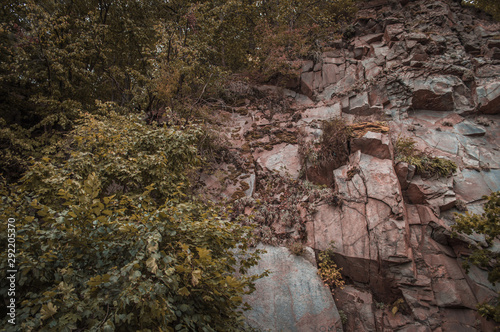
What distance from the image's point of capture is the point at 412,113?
11.4m

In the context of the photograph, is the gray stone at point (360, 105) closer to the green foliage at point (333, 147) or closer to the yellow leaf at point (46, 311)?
the green foliage at point (333, 147)

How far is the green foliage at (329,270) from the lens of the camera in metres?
7.23

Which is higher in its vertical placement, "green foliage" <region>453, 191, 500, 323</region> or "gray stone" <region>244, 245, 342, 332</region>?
"green foliage" <region>453, 191, 500, 323</region>

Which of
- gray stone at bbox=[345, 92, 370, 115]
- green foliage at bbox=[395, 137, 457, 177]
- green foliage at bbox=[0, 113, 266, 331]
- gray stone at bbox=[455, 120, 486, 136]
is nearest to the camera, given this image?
green foliage at bbox=[0, 113, 266, 331]

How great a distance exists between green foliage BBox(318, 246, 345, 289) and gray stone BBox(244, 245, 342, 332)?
21 cm

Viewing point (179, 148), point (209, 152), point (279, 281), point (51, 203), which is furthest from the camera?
point (209, 152)

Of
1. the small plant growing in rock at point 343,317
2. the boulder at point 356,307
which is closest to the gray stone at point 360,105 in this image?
the boulder at point 356,307

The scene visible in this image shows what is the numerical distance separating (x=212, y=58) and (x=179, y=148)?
12523mm

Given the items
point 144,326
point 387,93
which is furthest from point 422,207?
point 144,326

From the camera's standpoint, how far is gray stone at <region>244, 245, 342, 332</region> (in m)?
6.48

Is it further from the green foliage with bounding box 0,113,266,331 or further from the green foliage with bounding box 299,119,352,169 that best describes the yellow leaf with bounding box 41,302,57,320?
the green foliage with bounding box 299,119,352,169

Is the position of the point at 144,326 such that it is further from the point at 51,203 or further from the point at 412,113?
the point at 412,113

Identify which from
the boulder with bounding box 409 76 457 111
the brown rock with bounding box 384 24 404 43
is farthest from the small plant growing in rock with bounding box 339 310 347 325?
the brown rock with bounding box 384 24 404 43

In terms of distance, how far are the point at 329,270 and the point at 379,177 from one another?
3377 millimetres
